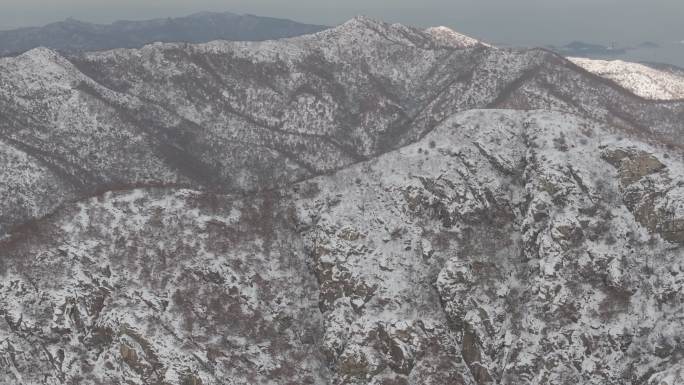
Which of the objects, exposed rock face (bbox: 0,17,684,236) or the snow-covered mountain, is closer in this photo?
the snow-covered mountain

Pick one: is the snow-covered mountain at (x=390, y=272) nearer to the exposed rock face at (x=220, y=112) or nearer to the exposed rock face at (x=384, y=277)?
the exposed rock face at (x=384, y=277)

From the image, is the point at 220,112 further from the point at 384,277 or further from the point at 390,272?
the point at 384,277

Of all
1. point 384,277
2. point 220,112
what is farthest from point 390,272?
point 220,112

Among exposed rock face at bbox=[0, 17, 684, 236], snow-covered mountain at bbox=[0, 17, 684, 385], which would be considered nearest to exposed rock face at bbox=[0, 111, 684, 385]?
snow-covered mountain at bbox=[0, 17, 684, 385]

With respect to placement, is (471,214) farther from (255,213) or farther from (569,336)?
(255,213)

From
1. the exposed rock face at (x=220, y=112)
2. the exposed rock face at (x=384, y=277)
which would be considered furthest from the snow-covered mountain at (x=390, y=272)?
the exposed rock face at (x=220, y=112)

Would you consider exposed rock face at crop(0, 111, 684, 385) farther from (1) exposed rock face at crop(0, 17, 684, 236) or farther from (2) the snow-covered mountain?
(1) exposed rock face at crop(0, 17, 684, 236)

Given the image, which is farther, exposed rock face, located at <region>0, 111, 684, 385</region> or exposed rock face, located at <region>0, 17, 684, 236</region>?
exposed rock face, located at <region>0, 17, 684, 236</region>

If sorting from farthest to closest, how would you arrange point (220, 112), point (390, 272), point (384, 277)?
point (220, 112) → point (390, 272) → point (384, 277)

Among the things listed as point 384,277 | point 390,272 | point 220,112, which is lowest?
point 384,277

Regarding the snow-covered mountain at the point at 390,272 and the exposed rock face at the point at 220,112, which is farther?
the exposed rock face at the point at 220,112

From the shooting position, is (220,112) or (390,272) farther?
(220,112)
